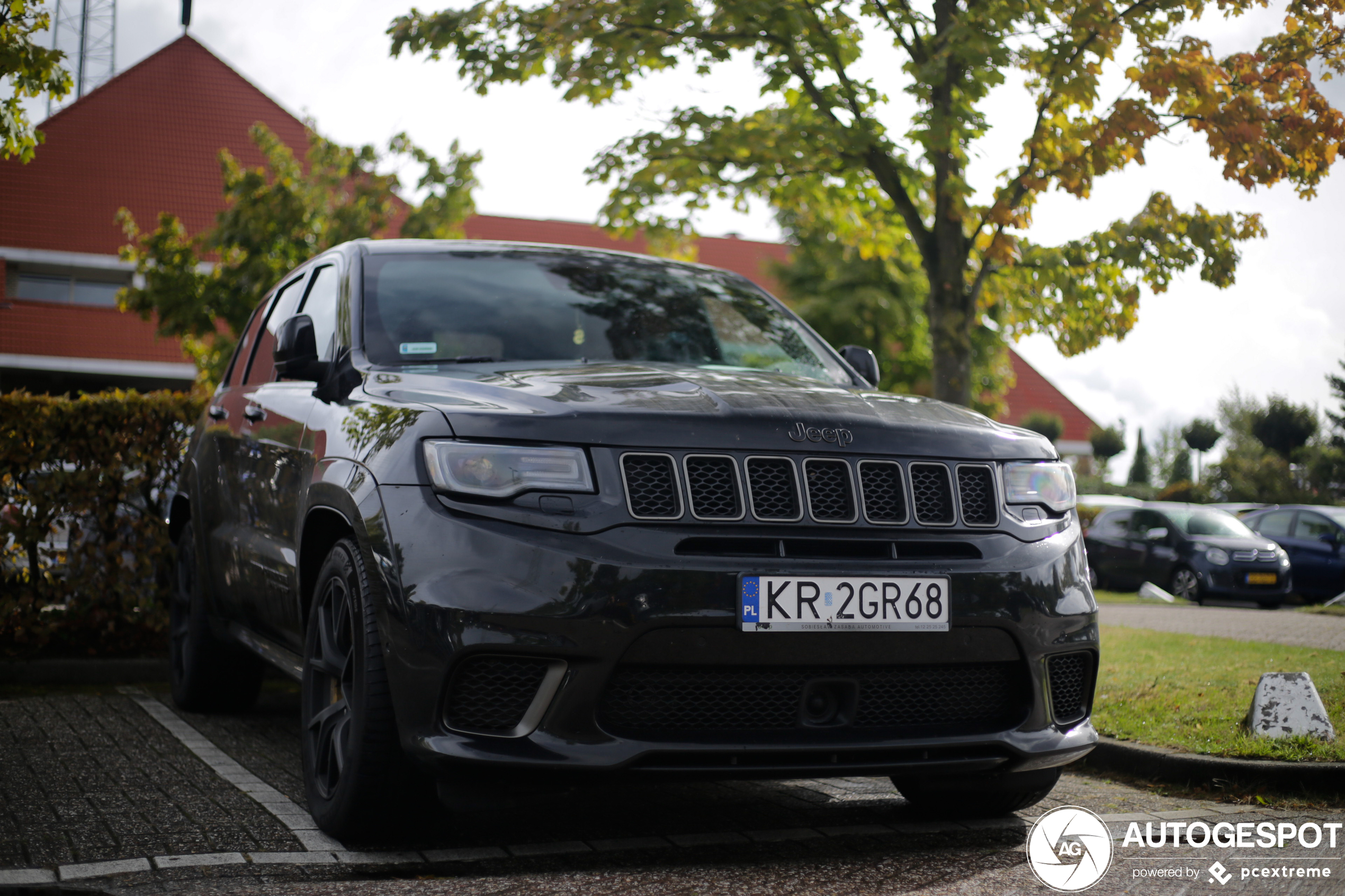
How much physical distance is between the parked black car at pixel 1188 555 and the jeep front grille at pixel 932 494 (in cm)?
1693

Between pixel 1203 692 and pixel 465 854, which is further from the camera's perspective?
pixel 1203 692

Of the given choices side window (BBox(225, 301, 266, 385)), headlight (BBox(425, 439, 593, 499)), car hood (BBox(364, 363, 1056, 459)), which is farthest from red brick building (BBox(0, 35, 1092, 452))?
headlight (BBox(425, 439, 593, 499))

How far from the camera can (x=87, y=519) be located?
24.5 ft

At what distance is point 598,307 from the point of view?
4.91m

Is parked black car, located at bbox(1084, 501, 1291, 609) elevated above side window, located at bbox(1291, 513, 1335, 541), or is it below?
below

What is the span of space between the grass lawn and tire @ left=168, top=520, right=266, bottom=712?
3.78 m

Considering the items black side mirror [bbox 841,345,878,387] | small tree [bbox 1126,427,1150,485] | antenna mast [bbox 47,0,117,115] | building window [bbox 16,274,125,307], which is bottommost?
small tree [bbox 1126,427,1150,485]

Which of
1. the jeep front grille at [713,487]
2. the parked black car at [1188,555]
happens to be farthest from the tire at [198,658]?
the parked black car at [1188,555]

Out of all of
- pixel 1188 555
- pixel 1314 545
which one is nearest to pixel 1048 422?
pixel 1314 545

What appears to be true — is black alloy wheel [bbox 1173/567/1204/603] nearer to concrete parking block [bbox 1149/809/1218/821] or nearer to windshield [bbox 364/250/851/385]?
windshield [bbox 364/250/851/385]

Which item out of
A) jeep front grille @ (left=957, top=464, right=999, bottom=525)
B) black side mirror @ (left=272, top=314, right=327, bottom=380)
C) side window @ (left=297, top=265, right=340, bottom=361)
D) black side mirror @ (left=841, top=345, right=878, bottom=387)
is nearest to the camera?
jeep front grille @ (left=957, top=464, right=999, bottom=525)

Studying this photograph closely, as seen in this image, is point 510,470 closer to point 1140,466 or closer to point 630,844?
point 630,844

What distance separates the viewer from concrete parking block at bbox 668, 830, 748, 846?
153 inches

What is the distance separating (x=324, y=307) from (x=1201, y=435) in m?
47.5
